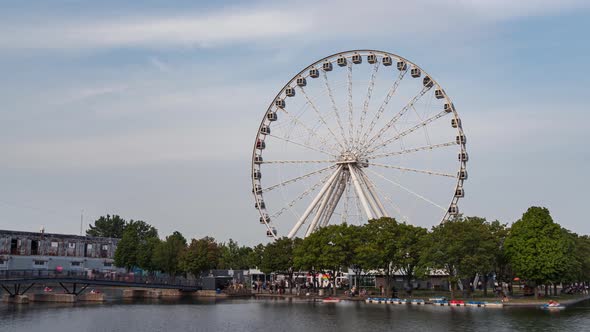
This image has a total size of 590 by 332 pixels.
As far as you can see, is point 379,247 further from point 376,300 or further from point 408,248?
point 376,300

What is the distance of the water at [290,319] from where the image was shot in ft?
173

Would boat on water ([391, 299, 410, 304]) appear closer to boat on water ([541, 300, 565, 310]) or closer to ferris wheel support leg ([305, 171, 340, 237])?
boat on water ([541, 300, 565, 310])

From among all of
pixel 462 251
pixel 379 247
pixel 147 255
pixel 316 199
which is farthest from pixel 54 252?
pixel 462 251

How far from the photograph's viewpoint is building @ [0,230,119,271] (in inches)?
4551

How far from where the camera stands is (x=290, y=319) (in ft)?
198

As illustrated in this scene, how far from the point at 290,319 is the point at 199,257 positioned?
61.7 meters

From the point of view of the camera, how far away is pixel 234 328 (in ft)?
176

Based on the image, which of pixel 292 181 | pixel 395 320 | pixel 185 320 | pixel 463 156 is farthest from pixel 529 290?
pixel 185 320

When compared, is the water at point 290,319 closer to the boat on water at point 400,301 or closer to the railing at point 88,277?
the railing at point 88,277

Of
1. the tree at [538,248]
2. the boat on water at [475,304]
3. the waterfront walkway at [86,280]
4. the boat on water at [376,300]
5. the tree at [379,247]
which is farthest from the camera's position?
the tree at [379,247]

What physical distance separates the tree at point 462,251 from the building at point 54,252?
7285 centimetres

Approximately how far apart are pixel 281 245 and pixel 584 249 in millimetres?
49131

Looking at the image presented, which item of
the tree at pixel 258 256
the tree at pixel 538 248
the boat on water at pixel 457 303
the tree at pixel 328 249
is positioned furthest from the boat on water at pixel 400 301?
the tree at pixel 258 256

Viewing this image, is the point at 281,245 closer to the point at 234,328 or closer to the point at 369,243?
the point at 369,243
